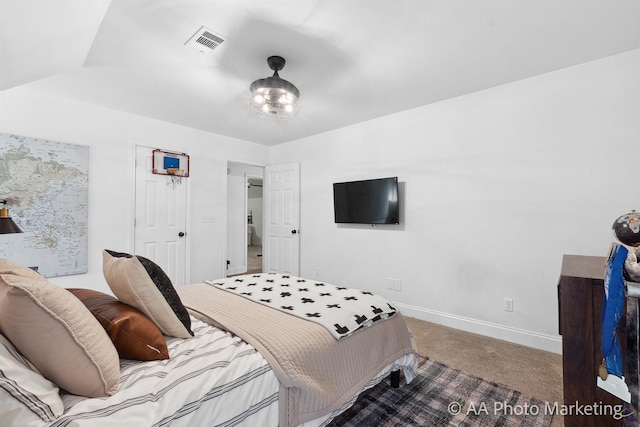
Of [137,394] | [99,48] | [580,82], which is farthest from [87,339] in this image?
[580,82]

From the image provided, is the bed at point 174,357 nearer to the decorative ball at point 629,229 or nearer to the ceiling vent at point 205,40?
the decorative ball at point 629,229

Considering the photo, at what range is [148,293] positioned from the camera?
133 centimetres

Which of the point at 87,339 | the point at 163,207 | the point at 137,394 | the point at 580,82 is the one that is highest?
the point at 580,82

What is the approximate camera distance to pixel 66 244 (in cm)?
311

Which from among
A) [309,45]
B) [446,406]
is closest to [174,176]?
[309,45]

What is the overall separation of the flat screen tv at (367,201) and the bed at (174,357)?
5.76 feet

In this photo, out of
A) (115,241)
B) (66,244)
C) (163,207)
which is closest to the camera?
(66,244)

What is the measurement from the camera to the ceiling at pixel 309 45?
5.74 feet

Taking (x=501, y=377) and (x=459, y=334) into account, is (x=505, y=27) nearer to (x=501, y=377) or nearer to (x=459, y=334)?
(x=501, y=377)

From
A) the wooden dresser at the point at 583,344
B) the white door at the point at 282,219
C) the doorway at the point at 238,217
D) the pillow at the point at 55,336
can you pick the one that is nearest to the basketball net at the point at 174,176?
the doorway at the point at 238,217

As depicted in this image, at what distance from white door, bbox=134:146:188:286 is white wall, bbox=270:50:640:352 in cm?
249

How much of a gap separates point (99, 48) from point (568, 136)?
392 centimetres

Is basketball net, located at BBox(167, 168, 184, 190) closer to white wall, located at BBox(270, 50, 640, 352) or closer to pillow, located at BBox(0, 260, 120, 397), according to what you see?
white wall, located at BBox(270, 50, 640, 352)

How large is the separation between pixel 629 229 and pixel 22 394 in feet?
6.57
